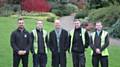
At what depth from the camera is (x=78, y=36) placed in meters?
13.8

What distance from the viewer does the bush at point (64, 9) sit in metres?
52.3

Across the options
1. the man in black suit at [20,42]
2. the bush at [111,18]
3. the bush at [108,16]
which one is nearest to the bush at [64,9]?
the bush at [111,18]

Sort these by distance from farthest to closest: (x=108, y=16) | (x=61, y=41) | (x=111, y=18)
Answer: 1. (x=108, y=16)
2. (x=111, y=18)
3. (x=61, y=41)

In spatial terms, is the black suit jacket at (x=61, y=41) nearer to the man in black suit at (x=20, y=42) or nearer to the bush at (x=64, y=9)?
the man in black suit at (x=20, y=42)

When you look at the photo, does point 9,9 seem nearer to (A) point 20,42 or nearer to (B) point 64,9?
A: (B) point 64,9

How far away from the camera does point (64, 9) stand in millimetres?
53656

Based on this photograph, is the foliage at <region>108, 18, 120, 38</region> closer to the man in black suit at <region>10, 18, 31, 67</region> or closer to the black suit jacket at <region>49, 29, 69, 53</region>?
the black suit jacket at <region>49, 29, 69, 53</region>

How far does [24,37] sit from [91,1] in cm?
2956

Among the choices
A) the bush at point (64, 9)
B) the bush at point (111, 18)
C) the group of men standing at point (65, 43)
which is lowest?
the bush at point (64, 9)

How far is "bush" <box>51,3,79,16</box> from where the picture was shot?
52294 mm

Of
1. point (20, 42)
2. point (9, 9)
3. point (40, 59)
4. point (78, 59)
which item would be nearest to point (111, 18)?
point (78, 59)

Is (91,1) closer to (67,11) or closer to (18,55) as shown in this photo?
(67,11)

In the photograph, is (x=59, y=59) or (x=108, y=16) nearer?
(x=59, y=59)

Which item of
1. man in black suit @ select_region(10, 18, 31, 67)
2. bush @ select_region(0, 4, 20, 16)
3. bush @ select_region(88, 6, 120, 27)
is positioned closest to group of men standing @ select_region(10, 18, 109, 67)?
man in black suit @ select_region(10, 18, 31, 67)
